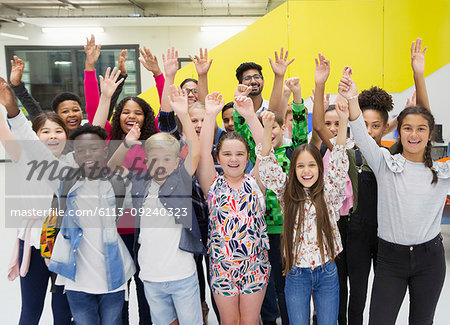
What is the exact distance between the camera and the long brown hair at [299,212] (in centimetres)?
168

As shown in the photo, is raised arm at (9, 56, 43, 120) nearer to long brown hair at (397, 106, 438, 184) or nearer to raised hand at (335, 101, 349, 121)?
raised hand at (335, 101, 349, 121)

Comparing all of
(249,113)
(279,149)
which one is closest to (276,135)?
(279,149)

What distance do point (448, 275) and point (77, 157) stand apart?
10.3 feet

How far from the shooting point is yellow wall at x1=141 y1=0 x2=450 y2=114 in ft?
16.5

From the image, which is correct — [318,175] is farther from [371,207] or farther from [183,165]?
[183,165]

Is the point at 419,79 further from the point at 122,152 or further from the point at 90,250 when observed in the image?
the point at 90,250

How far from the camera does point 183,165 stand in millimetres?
1873

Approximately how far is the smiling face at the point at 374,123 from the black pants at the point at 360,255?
1.59 feet

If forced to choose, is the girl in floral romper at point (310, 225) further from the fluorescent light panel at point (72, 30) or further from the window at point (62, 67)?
the fluorescent light panel at point (72, 30)

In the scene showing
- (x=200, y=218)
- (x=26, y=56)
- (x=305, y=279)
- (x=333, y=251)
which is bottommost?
(x=305, y=279)

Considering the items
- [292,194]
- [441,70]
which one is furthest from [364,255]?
[441,70]

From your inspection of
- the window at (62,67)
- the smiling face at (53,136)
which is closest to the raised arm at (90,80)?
the smiling face at (53,136)

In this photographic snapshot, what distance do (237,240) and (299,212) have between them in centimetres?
33

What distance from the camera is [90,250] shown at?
5.50 feet
